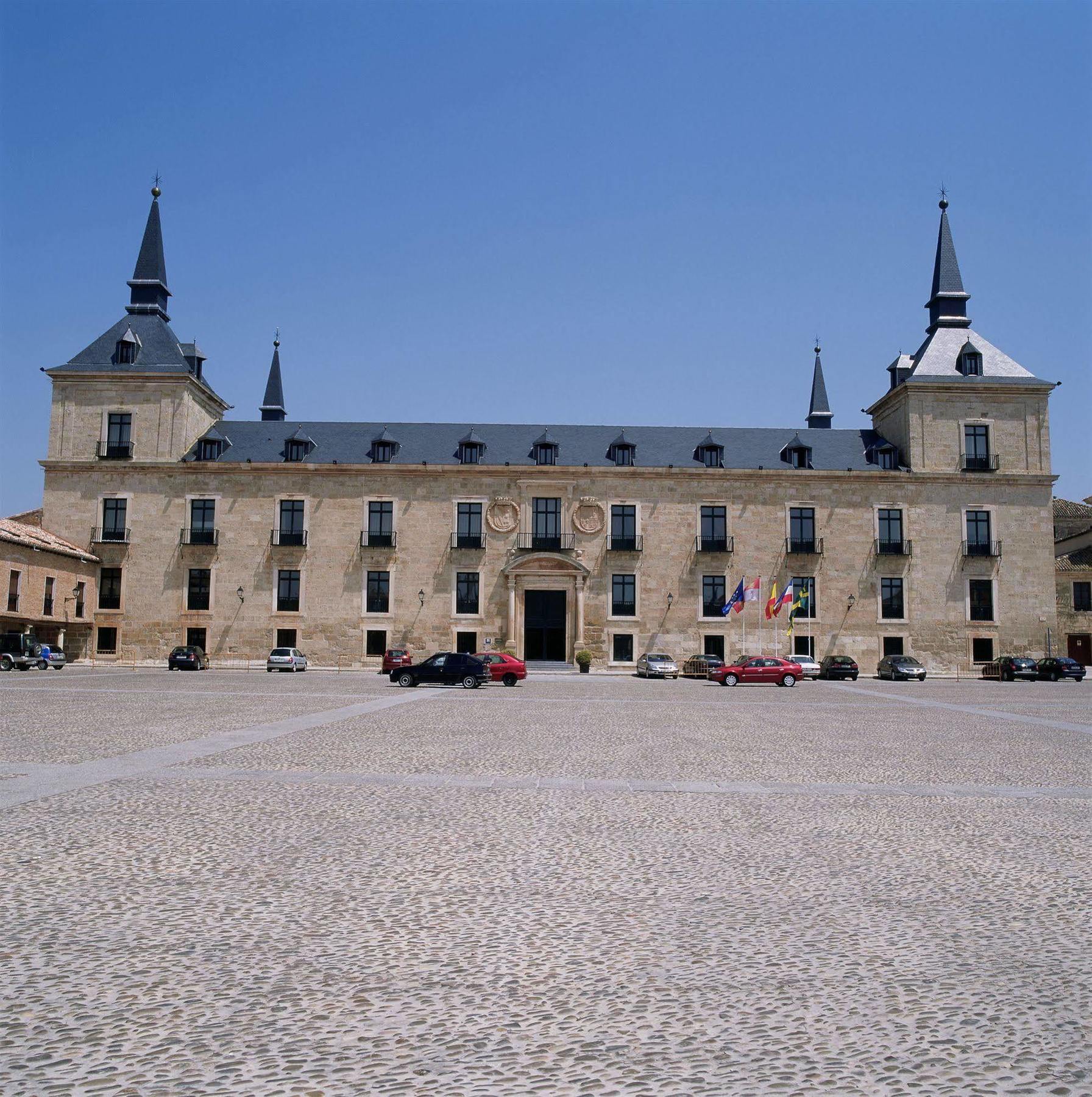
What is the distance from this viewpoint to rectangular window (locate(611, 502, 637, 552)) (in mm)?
47000

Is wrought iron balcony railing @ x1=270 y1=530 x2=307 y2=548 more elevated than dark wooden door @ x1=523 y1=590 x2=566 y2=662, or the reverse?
wrought iron balcony railing @ x1=270 y1=530 x2=307 y2=548

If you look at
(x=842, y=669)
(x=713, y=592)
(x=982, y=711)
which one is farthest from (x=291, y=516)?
(x=982, y=711)

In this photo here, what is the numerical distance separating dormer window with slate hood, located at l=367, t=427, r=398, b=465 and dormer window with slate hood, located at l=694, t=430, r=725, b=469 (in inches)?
611

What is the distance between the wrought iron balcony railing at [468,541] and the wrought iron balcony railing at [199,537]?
11709mm

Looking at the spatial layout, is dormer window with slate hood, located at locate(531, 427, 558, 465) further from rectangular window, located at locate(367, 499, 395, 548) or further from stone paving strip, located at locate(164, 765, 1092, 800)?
stone paving strip, located at locate(164, 765, 1092, 800)

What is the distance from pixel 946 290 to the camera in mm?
51125

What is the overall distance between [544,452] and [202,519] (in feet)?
57.3

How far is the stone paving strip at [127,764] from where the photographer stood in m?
8.74

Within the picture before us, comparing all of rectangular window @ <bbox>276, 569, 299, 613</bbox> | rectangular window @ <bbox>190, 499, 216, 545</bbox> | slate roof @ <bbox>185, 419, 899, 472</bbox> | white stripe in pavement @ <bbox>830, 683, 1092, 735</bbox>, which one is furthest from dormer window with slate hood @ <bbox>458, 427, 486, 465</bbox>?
white stripe in pavement @ <bbox>830, 683, 1092, 735</bbox>

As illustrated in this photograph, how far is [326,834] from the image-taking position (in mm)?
7125

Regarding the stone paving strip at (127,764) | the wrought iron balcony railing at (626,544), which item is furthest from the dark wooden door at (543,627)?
the stone paving strip at (127,764)

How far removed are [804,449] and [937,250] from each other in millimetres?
14460

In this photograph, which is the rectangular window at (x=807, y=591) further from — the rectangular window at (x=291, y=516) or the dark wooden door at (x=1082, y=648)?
the rectangular window at (x=291, y=516)

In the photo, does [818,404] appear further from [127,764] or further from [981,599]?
[127,764]
